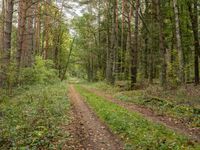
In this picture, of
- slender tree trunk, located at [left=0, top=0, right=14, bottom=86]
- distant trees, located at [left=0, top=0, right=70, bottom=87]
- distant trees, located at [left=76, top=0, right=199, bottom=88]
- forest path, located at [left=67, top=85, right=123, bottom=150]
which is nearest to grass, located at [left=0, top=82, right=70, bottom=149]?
forest path, located at [left=67, top=85, right=123, bottom=150]

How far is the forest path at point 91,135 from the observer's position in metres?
7.35

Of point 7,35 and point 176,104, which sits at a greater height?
point 7,35

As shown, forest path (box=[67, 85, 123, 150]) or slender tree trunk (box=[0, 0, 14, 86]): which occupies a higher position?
slender tree trunk (box=[0, 0, 14, 86])

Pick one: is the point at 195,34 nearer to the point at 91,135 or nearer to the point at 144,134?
the point at 144,134

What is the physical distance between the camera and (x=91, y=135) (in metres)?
8.44

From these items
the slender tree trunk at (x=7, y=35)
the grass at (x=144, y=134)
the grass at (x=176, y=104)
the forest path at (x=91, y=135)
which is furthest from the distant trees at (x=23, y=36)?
the grass at (x=176, y=104)

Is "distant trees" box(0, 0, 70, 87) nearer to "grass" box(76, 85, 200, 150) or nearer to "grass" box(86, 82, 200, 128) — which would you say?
"grass" box(76, 85, 200, 150)

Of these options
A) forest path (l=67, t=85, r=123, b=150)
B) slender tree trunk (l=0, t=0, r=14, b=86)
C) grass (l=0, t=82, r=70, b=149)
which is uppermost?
slender tree trunk (l=0, t=0, r=14, b=86)

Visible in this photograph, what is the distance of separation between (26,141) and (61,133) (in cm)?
154

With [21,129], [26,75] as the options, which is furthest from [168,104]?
[26,75]

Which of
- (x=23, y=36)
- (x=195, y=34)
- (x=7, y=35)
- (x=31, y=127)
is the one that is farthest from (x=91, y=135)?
(x=195, y=34)

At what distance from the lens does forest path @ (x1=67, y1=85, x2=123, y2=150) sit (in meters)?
7.35

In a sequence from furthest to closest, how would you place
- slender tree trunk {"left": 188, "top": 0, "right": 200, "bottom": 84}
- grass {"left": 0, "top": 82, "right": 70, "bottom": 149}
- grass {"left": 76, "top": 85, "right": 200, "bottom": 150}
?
slender tree trunk {"left": 188, "top": 0, "right": 200, "bottom": 84} → grass {"left": 76, "top": 85, "right": 200, "bottom": 150} → grass {"left": 0, "top": 82, "right": 70, "bottom": 149}

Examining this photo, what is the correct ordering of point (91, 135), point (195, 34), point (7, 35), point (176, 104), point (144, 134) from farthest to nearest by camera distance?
point (195, 34)
point (176, 104)
point (7, 35)
point (91, 135)
point (144, 134)
